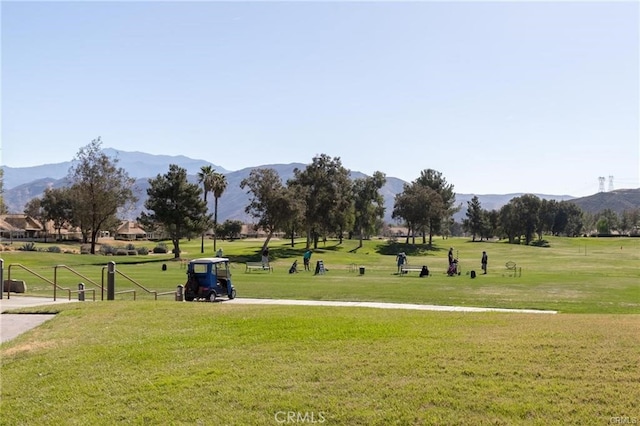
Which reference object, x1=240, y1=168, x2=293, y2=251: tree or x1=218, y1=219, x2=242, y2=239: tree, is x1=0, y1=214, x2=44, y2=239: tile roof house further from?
x1=240, y1=168, x2=293, y2=251: tree

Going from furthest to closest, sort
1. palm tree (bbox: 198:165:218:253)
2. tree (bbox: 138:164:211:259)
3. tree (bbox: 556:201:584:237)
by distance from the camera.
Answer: tree (bbox: 556:201:584:237) → palm tree (bbox: 198:165:218:253) → tree (bbox: 138:164:211:259)

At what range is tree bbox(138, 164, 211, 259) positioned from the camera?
7444 cm

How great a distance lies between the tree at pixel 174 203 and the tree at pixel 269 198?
7439 millimetres

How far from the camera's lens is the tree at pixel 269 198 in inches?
3088

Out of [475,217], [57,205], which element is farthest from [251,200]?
[475,217]

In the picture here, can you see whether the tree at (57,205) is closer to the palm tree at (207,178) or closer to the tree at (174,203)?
Answer: the palm tree at (207,178)

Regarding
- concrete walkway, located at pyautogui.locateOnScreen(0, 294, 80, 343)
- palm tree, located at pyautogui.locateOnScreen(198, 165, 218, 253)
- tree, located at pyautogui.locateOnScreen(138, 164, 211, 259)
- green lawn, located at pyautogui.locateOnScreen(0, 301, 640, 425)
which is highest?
palm tree, located at pyautogui.locateOnScreen(198, 165, 218, 253)

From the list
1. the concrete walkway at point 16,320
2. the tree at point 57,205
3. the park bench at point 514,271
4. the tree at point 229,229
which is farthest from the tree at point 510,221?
the concrete walkway at point 16,320

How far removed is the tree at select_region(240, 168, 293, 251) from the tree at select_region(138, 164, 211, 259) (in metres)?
7.44

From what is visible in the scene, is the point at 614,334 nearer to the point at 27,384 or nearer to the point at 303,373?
the point at 303,373

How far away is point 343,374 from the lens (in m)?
9.83

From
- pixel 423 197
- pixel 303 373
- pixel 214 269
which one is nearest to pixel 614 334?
pixel 303 373

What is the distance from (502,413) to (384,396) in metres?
1.76

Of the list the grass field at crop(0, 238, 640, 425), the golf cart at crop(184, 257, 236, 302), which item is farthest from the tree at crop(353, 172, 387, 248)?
the grass field at crop(0, 238, 640, 425)
